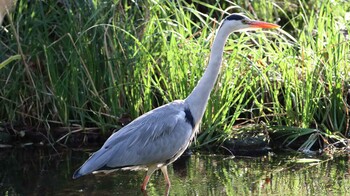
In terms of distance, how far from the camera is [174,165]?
284 inches

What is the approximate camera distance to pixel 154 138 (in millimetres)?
6277

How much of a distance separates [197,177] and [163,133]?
62 cm

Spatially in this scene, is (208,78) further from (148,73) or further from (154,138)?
(148,73)

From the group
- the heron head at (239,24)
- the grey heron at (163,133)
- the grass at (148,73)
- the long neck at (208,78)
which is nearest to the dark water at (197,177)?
the grey heron at (163,133)

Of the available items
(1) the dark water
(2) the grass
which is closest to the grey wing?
(1) the dark water

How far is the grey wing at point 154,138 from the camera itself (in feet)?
20.4

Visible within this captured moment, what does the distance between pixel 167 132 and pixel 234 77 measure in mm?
1710

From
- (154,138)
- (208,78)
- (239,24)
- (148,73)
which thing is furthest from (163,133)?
(148,73)

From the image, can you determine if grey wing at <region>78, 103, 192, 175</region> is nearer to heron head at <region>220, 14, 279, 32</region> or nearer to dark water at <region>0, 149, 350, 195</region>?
dark water at <region>0, 149, 350, 195</region>

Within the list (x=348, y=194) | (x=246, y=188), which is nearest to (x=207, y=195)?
(x=246, y=188)

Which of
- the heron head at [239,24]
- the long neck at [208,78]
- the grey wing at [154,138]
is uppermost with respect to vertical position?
the heron head at [239,24]

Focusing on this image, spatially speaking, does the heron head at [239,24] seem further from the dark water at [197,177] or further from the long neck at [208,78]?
the dark water at [197,177]

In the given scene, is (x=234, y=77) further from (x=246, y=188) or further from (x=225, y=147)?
(x=246, y=188)

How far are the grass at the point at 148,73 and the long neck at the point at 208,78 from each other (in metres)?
1.04
